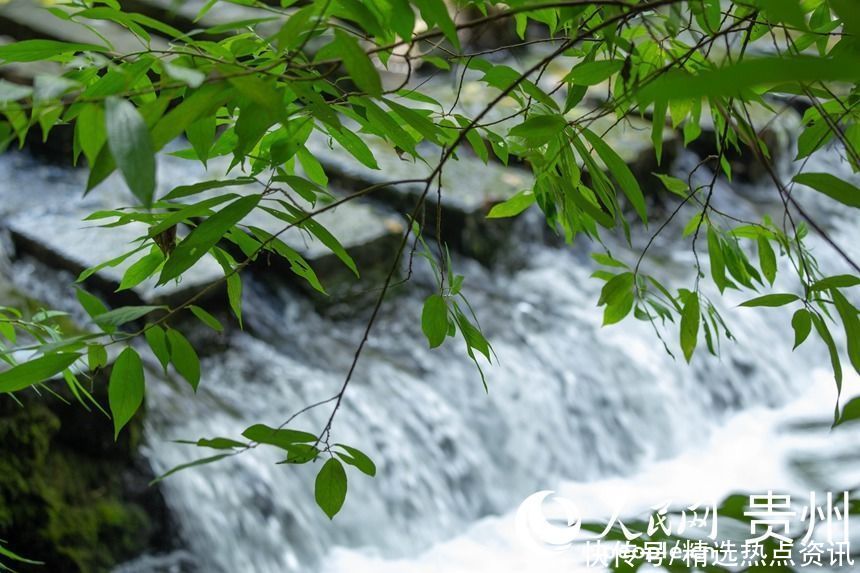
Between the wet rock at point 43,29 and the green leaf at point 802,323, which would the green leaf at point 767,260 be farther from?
the wet rock at point 43,29

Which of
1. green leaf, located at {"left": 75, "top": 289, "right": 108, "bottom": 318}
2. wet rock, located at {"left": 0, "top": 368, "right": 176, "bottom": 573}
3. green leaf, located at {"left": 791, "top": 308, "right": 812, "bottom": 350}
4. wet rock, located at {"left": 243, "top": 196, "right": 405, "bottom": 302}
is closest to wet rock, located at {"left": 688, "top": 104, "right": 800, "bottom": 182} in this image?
wet rock, located at {"left": 243, "top": 196, "right": 405, "bottom": 302}

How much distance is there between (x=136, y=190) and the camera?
1.62ft

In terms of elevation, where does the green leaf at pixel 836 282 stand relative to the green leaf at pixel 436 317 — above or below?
above

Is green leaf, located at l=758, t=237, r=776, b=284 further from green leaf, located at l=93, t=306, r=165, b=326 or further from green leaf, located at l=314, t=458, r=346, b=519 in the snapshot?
green leaf, located at l=93, t=306, r=165, b=326

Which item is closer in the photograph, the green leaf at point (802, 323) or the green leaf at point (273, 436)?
the green leaf at point (273, 436)

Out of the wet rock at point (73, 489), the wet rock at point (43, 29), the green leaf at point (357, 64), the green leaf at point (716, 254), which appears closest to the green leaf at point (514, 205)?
the green leaf at point (716, 254)

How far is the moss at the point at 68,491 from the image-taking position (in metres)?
2.44

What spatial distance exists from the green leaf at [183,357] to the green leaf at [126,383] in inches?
1.3

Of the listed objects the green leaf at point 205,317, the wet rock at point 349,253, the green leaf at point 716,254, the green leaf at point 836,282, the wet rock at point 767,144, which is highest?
the wet rock at point 767,144

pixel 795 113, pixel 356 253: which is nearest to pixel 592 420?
pixel 356 253

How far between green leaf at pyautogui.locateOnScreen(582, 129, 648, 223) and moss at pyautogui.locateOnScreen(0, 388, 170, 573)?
195cm

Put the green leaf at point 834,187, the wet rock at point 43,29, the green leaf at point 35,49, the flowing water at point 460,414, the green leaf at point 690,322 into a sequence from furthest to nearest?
the wet rock at point 43,29 < the flowing water at point 460,414 < the green leaf at point 690,322 < the green leaf at point 35,49 < the green leaf at point 834,187

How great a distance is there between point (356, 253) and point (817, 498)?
132 inches

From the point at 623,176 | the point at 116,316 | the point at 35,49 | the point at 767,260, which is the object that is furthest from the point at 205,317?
the point at 767,260
